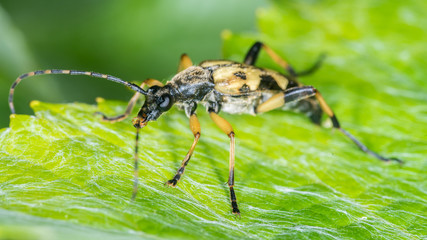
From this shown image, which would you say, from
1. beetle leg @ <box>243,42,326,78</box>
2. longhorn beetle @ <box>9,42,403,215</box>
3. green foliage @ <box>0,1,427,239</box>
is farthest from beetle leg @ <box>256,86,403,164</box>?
beetle leg @ <box>243,42,326,78</box>

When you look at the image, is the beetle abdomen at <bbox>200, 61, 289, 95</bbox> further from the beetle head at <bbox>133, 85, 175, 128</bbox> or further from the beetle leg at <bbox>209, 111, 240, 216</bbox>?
the beetle head at <bbox>133, 85, 175, 128</bbox>

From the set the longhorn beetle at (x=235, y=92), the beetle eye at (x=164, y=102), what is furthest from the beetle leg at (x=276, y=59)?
the beetle eye at (x=164, y=102)

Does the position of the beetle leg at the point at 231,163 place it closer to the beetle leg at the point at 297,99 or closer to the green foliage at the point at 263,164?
the green foliage at the point at 263,164

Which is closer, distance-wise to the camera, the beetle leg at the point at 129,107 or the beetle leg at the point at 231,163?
the beetle leg at the point at 231,163

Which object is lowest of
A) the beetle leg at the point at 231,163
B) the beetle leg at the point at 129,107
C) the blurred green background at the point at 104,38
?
the beetle leg at the point at 231,163

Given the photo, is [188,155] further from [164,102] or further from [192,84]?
[192,84]

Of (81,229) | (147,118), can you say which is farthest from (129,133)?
(81,229)

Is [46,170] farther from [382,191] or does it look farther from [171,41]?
[171,41]
